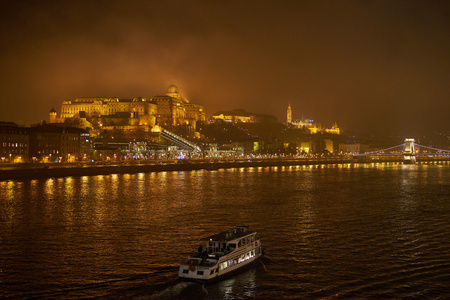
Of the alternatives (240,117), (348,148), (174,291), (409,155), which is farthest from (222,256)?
(348,148)

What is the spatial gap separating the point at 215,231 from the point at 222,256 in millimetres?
5375

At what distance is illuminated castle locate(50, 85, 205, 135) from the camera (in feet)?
252

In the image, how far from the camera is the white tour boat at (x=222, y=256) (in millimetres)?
11008

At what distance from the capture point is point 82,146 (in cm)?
5419

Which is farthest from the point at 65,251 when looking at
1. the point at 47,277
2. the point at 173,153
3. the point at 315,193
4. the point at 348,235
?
the point at 173,153

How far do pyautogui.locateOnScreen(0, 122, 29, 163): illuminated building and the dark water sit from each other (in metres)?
18.9

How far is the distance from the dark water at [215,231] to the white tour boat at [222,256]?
0.89 feet

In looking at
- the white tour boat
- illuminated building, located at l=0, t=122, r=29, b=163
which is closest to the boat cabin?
the white tour boat

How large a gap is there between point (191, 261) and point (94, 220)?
31.6 feet

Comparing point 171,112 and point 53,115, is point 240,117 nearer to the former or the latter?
point 171,112

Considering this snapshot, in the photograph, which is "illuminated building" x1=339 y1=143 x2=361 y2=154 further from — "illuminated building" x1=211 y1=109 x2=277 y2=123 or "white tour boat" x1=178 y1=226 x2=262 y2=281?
"white tour boat" x1=178 y1=226 x2=262 y2=281

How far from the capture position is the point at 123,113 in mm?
80812

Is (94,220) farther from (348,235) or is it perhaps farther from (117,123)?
(117,123)

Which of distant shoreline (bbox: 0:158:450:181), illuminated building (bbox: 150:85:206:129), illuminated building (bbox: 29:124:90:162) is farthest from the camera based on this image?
illuminated building (bbox: 150:85:206:129)
